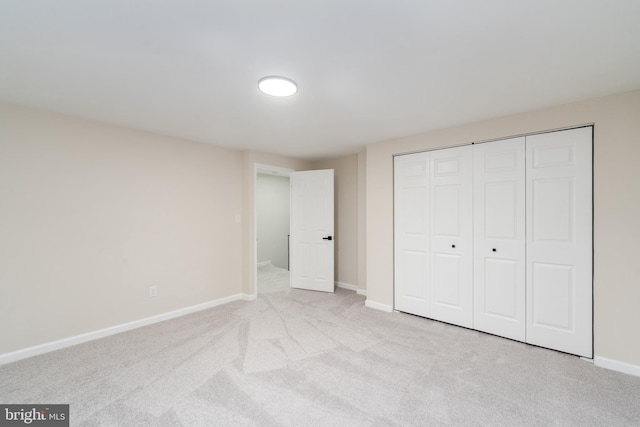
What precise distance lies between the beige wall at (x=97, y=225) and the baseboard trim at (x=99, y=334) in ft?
0.15

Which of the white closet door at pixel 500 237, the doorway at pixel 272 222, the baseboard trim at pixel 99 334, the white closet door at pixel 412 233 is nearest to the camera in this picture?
the baseboard trim at pixel 99 334

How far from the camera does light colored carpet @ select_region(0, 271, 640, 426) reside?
5.70ft

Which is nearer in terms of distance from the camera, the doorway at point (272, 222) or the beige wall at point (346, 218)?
the beige wall at point (346, 218)

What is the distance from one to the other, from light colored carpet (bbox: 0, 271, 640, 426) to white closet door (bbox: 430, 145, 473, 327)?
283 mm

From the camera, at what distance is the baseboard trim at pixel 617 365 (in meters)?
2.15

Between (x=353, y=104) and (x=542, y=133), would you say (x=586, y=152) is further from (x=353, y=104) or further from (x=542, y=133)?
(x=353, y=104)

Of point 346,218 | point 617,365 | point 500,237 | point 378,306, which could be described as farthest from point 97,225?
point 617,365

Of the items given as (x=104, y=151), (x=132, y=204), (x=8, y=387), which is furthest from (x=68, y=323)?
(x=104, y=151)

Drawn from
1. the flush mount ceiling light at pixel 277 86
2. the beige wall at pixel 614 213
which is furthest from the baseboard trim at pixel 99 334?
the beige wall at pixel 614 213

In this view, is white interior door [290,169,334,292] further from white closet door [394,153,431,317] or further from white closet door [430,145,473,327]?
white closet door [430,145,473,327]

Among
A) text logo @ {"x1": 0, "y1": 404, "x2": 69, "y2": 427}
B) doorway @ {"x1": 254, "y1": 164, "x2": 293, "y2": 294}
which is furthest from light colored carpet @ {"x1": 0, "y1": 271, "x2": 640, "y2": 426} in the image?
doorway @ {"x1": 254, "y1": 164, "x2": 293, "y2": 294}

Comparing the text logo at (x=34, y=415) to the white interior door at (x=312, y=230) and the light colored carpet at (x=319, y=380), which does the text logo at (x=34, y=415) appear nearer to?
the light colored carpet at (x=319, y=380)

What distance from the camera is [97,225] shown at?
9.36ft

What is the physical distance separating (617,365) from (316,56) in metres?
3.53
